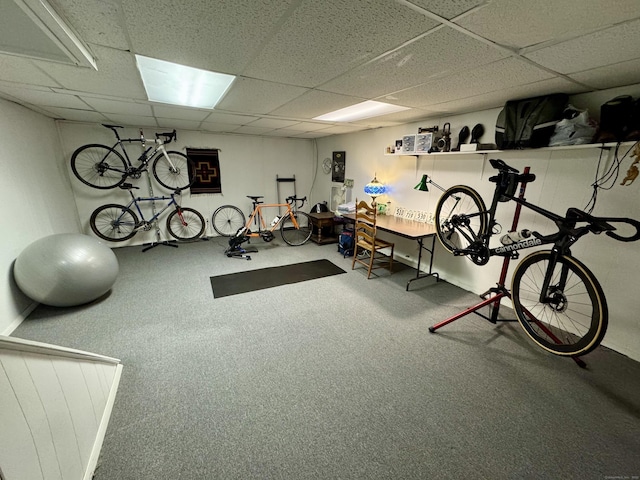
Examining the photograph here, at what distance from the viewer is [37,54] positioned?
152 centimetres

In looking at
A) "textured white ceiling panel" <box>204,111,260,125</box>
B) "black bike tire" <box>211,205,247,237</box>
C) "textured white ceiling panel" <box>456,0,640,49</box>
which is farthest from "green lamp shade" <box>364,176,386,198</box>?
"black bike tire" <box>211,205,247,237</box>

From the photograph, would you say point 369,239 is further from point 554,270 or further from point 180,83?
point 180,83

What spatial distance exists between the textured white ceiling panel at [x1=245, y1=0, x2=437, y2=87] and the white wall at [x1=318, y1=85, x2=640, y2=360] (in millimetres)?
2071

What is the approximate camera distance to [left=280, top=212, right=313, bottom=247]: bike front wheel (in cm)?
510

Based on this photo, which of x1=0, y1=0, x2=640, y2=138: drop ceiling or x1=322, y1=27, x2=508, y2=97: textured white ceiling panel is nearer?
x1=0, y1=0, x2=640, y2=138: drop ceiling

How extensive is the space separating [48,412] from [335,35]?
7.40 feet

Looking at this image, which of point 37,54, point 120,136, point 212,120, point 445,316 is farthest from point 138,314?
point 120,136

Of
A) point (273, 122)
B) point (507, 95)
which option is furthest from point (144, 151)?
point (507, 95)

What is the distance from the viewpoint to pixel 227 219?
18.5 feet

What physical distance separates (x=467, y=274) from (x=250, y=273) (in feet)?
9.92

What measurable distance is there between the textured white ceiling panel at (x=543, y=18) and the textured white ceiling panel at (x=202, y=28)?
33.9 inches

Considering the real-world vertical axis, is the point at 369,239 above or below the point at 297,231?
above

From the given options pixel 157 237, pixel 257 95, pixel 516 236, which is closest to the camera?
pixel 516 236

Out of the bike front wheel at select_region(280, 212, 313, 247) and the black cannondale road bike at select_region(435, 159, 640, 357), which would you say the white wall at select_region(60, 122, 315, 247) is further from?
the black cannondale road bike at select_region(435, 159, 640, 357)
